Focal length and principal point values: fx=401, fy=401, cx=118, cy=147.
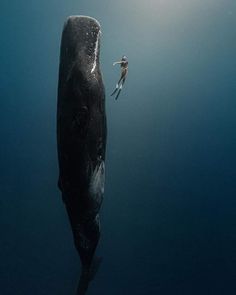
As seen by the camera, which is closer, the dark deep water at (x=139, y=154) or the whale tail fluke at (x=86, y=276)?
the whale tail fluke at (x=86, y=276)

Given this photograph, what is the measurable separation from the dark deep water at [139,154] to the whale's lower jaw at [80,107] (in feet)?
48.4

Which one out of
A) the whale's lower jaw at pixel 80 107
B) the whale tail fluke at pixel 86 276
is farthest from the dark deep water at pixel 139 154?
the whale's lower jaw at pixel 80 107

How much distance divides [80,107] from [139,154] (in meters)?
18.6

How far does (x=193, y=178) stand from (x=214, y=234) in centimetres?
331

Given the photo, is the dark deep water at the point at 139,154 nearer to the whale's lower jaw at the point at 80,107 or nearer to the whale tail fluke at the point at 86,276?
the whale tail fluke at the point at 86,276

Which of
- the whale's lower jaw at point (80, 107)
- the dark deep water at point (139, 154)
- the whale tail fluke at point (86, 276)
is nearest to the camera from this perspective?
the whale's lower jaw at point (80, 107)

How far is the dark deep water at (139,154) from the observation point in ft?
57.8

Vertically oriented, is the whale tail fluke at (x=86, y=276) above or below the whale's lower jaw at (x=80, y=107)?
below

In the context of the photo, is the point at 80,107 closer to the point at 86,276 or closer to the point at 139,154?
the point at 86,276

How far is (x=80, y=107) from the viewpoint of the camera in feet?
7.40

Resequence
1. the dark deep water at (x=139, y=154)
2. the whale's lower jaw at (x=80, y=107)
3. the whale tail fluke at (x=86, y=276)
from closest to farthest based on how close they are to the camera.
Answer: the whale's lower jaw at (x=80, y=107) → the whale tail fluke at (x=86, y=276) → the dark deep water at (x=139, y=154)

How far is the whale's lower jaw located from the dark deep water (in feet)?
48.4

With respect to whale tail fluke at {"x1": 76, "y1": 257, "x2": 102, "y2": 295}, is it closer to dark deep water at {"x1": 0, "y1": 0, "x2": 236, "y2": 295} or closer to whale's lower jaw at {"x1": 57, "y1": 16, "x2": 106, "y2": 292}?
whale's lower jaw at {"x1": 57, "y1": 16, "x2": 106, "y2": 292}

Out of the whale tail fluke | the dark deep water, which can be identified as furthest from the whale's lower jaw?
the dark deep water
